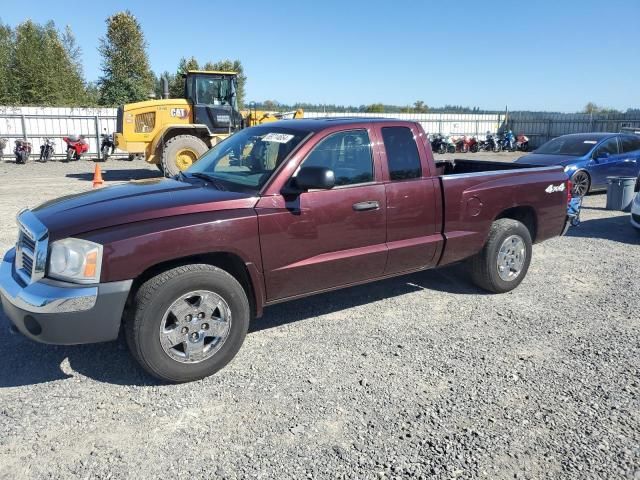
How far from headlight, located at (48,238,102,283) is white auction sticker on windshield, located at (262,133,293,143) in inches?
70.7

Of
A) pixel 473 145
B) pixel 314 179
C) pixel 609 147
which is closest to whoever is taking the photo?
pixel 314 179

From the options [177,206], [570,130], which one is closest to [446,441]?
[177,206]

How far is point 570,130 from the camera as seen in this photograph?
2961cm

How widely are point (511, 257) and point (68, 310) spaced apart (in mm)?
4343

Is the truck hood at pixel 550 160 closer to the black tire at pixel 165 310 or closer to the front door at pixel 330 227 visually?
the front door at pixel 330 227

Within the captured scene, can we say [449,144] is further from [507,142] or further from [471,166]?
[471,166]

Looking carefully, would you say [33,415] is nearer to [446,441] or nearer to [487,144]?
[446,441]

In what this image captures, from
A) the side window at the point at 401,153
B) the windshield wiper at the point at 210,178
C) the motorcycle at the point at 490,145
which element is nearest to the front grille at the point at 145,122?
the windshield wiper at the point at 210,178

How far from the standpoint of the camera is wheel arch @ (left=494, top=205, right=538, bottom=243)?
5647mm

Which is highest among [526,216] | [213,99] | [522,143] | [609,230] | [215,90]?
[215,90]

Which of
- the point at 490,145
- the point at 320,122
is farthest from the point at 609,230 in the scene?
the point at 490,145

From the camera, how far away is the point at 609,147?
1211 centimetres

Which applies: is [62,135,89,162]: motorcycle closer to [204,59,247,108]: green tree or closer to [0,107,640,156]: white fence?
[0,107,640,156]: white fence

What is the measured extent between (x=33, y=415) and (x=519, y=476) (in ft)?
9.64
